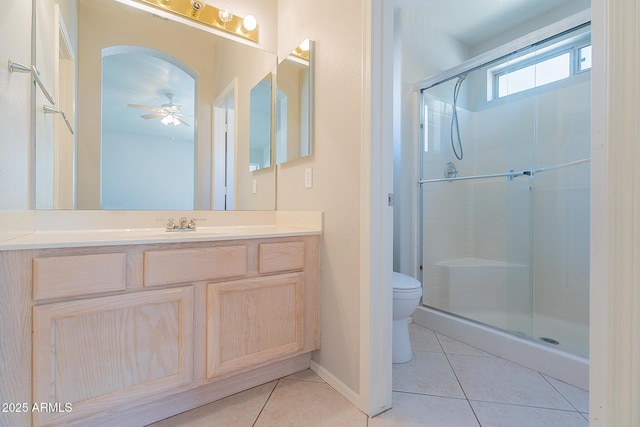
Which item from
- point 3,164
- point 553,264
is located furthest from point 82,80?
point 553,264

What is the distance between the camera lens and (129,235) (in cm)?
134

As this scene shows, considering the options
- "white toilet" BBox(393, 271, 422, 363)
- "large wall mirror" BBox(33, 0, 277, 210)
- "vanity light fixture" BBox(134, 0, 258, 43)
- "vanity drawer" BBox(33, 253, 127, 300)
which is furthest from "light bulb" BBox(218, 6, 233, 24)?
"white toilet" BBox(393, 271, 422, 363)

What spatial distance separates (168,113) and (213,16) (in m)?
0.69

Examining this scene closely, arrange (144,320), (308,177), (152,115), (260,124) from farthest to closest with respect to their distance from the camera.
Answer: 1. (260,124)
2. (308,177)
3. (152,115)
4. (144,320)

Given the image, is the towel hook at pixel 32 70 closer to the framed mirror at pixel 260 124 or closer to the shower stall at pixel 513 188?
the framed mirror at pixel 260 124

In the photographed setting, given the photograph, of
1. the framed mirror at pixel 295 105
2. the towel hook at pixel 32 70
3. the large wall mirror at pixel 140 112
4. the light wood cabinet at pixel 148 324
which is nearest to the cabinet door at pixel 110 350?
the light wood cabinet at pixel 148 324

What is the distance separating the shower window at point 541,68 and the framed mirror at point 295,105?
173cm

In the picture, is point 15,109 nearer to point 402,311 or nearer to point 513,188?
point 402,311

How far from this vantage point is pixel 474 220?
2701mm

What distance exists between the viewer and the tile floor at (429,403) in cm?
124

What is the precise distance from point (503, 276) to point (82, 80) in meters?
3.10

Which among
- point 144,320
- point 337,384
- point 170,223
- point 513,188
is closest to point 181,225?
point 170,223

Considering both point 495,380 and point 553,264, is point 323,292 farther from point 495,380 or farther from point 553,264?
point 553,264

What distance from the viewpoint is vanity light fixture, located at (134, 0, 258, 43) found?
5.50 feet
